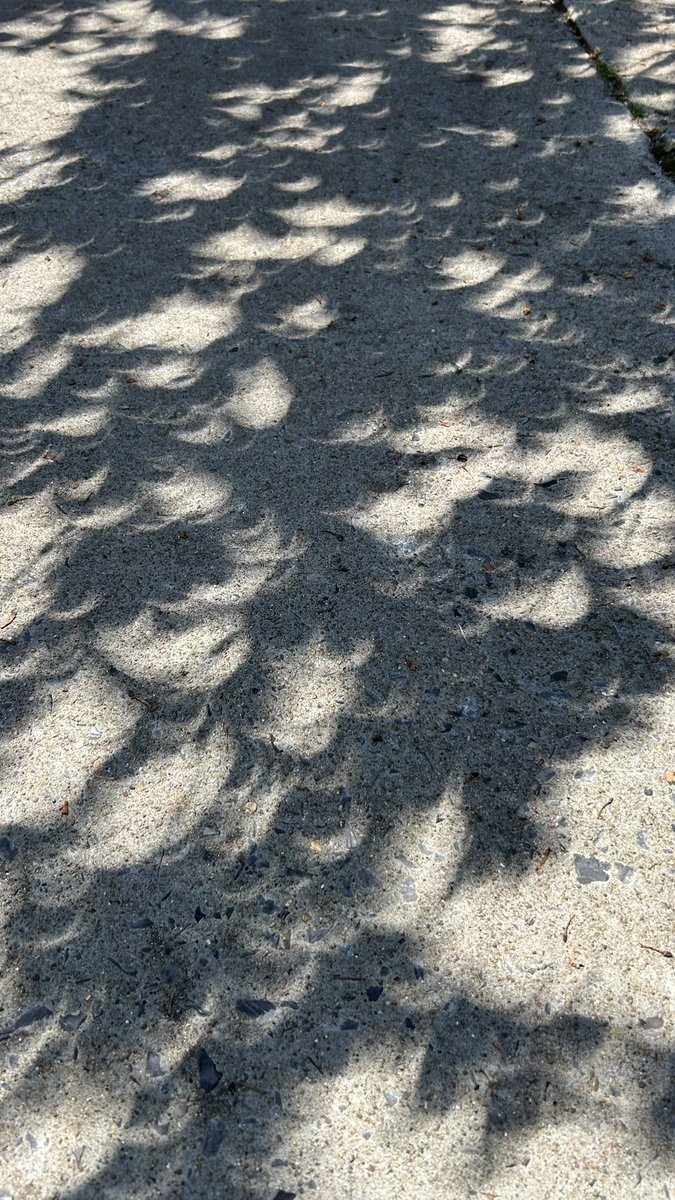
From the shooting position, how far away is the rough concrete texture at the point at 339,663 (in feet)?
7.45

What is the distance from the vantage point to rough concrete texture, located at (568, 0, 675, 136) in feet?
18.0

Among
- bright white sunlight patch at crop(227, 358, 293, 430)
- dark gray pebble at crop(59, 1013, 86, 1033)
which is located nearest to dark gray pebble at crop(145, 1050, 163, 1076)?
dark gray pebble at crop(59, 1013, 86, 1033)

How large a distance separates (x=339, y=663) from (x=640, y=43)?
4.57 meters

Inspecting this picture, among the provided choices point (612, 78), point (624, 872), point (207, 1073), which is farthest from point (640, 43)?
point (207, 1073)

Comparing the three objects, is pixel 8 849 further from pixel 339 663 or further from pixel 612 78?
pixel 612 78

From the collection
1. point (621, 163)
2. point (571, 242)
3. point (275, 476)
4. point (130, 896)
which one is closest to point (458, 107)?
point (621, 163)

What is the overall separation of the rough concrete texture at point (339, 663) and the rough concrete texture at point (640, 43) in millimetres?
425

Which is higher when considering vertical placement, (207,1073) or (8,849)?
(8,849)

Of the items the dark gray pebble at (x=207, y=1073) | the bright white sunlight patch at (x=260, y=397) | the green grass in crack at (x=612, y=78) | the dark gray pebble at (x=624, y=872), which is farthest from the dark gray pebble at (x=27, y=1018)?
the green grass in crack at (x=612, y=78)

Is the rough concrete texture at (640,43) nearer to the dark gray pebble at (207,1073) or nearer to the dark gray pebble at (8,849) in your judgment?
the dark gray pebble at (8,849)

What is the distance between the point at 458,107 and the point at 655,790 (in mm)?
4125

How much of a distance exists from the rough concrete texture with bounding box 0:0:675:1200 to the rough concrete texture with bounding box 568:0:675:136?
1.39ft

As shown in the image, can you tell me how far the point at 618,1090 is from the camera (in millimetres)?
2250

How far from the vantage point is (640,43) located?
19.4 ft
